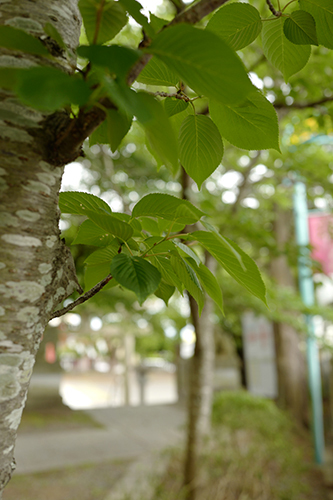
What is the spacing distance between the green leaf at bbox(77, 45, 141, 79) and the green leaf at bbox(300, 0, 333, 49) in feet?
1.15

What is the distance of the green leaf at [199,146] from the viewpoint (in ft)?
2.00

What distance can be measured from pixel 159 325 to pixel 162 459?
4539 millimetres

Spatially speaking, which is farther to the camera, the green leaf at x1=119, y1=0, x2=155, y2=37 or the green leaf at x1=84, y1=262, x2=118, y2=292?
the green leaf at x1=84, y1=262, x2=118, y2=292

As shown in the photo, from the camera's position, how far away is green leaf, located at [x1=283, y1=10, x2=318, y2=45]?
59 cm

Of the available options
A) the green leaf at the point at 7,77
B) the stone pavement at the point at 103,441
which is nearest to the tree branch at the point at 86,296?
the green leaf at the point at 7,77

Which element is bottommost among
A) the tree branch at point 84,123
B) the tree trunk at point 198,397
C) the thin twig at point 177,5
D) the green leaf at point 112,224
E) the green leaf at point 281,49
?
the tree trunk at point 198,397

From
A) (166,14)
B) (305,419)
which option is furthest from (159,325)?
(166,14)

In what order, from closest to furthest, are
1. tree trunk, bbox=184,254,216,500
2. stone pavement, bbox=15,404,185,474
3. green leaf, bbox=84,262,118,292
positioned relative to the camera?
green leaf, bbox=84,262,118,292 < tree trunk, bbox=184,254,216,500 < stone pavement, bbox=15,404,185,474

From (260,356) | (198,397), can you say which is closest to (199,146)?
(198,397)

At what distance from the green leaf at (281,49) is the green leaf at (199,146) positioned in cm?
18

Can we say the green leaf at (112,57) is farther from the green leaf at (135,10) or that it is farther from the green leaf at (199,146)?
the green leaf at (199,146)

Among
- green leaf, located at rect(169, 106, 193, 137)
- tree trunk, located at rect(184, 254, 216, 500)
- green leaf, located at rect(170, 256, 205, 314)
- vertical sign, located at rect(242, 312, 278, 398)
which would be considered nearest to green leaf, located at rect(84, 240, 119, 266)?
green leaf, located at rect(170, 256, 205, 314)

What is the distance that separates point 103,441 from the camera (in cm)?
544

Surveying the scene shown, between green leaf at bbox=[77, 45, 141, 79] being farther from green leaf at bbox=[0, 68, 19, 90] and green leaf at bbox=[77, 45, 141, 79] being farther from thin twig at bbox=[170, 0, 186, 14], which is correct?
thin twig at bbox=[170, 0, 186, 14]
